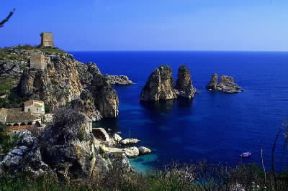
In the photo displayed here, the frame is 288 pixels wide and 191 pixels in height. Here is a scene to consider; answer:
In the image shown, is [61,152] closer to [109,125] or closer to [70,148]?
[70,148]

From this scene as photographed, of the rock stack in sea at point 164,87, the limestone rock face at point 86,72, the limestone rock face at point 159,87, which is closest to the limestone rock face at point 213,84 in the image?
the rock stack in sea at point 164,87

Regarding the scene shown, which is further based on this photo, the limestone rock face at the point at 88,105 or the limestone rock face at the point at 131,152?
the limestone rock face at the point at 88,105

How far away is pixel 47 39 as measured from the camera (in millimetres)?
125312

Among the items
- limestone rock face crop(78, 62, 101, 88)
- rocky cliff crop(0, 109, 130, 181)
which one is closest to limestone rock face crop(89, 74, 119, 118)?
limestone rock face crop(78, 62, 101, 88)

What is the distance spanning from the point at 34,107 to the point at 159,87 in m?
46.4

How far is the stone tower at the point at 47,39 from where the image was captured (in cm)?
12438

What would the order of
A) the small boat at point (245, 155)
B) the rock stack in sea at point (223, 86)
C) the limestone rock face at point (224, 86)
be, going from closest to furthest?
the small boat at point (245, 155) < the limestone rock face at point (224, 86) < the rock stack in sea at point (223, 86)

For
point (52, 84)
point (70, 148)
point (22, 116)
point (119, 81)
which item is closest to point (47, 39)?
point (52, 84)

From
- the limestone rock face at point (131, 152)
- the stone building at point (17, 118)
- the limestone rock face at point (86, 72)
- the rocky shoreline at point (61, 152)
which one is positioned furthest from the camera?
the limestone rock face at point (86, 72)

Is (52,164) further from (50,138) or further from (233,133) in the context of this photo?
(233,133)

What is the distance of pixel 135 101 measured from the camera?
119438 mm

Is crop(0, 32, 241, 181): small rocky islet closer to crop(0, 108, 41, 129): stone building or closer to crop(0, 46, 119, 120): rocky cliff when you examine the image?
crop(0, 46, 119, 120): rocky cliff

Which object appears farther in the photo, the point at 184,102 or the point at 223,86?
the point at 223,86

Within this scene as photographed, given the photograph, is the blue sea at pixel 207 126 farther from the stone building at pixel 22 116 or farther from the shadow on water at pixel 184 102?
the stone building at pixel 22 116
